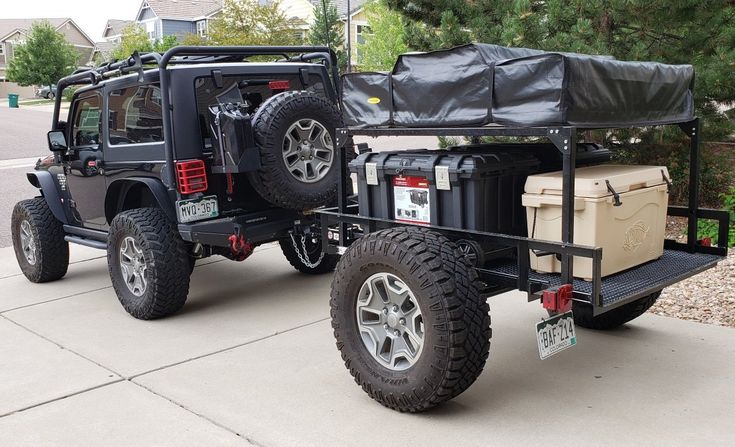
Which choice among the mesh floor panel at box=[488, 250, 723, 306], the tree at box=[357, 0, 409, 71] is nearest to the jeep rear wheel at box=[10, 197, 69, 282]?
the mesh floor panel at box=[488, 250, 723, 306]

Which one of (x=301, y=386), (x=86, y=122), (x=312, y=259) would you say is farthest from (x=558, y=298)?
(x=86, y=122)

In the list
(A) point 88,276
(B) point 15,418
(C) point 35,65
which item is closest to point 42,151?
(A) point 88,276

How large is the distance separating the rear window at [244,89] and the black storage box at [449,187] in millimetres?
1827

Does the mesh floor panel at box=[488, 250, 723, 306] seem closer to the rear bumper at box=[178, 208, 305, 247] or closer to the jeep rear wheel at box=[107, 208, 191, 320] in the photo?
the rear bumper at box=[178, 208, 305, 247]

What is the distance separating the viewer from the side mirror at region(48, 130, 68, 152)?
281 inches

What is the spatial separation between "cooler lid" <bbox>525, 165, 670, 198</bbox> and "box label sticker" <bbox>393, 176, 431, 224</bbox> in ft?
1.96

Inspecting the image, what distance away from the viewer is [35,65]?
62281mm

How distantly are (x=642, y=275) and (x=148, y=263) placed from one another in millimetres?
3707

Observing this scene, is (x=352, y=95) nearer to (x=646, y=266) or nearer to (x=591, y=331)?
(x=646, y=266)

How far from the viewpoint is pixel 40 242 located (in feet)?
24.6

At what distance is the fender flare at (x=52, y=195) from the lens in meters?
7.45

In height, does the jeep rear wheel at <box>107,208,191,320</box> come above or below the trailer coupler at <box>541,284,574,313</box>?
below

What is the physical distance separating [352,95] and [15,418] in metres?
2.77

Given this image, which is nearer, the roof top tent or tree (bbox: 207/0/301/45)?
the roof top tent
